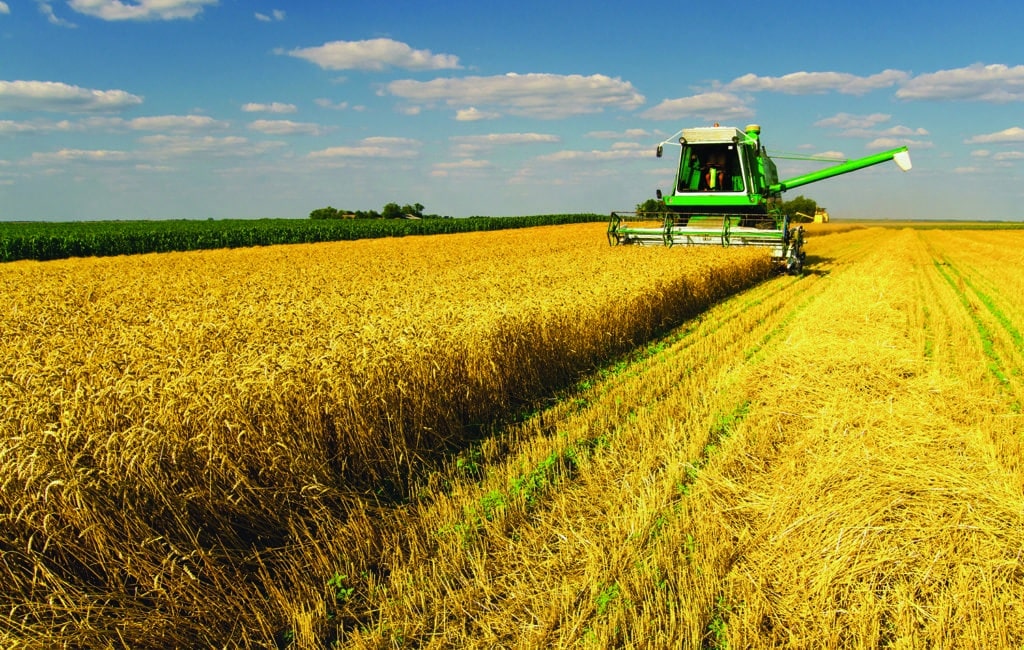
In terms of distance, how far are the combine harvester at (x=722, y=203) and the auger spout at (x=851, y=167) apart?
128 cm

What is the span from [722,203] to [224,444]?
13.7 meters

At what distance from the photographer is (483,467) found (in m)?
4.57

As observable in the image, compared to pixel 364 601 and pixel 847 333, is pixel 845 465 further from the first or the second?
pixel 847 333

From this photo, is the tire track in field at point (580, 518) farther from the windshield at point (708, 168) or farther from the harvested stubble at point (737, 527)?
the windshield at point (708, 168)

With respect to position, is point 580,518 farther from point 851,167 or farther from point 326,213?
point 326,213

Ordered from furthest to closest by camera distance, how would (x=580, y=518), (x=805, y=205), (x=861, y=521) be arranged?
(x=805, y=205), (x=580, y=518), (x=861, y=521)

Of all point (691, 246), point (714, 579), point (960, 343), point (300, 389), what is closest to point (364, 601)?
point (300, 389)

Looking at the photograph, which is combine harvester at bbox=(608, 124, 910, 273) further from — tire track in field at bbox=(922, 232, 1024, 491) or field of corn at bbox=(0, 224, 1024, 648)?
field of corn at bbox=(0, 224, 1024, 648)

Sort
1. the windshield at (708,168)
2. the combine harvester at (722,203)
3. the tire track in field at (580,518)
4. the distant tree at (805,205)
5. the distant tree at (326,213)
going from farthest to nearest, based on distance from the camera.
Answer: the distant tree at (326,213)
the distant tree at (805,205)
the windshield at (708,168)
the combine harvester at (722,203)
the tire track in field at (580,518)

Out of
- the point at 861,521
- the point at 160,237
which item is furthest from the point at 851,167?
the point at 160,237

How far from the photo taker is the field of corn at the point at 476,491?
2771 millimetres

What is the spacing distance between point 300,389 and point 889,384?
4.91m

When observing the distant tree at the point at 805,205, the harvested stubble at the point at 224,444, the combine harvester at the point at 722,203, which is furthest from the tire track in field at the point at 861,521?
the distant tree at the point at 805,205

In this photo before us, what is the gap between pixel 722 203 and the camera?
49.0 feet
